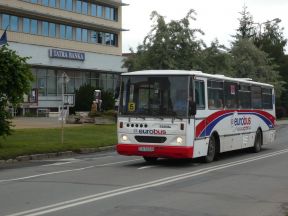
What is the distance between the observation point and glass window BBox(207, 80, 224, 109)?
17664mm

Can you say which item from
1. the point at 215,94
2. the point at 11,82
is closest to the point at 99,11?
the point at 11,82

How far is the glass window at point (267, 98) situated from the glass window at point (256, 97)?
1.90 feet

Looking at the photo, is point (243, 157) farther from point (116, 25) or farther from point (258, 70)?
point (116, 25)

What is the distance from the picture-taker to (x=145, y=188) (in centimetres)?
1176

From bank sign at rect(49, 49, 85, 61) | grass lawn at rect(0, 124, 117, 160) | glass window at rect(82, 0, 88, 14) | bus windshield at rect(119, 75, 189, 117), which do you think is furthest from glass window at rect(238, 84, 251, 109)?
glass window at rect(82, 0, 88, 14)

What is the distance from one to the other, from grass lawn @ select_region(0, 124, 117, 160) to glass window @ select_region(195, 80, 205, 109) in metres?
6.70

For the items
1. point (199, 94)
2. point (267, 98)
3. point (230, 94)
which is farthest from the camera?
point (267, 98)

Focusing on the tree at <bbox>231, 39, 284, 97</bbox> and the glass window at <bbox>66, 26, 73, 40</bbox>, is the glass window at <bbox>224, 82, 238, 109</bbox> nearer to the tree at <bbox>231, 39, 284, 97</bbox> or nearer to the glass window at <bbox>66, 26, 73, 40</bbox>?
the tree at <bbox>231, 39, 284, 97</bbox>

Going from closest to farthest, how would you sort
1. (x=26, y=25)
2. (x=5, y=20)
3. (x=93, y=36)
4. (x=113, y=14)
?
(x=5, y=20) → (x=26, y=25) → (x=93, y=36) → (x=113, y=14)

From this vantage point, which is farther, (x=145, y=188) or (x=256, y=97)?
(x=256, y=97)

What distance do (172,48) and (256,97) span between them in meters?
19.0

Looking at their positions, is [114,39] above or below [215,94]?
above

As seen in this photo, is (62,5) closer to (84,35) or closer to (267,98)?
(84,35)

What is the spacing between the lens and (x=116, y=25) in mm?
71312
